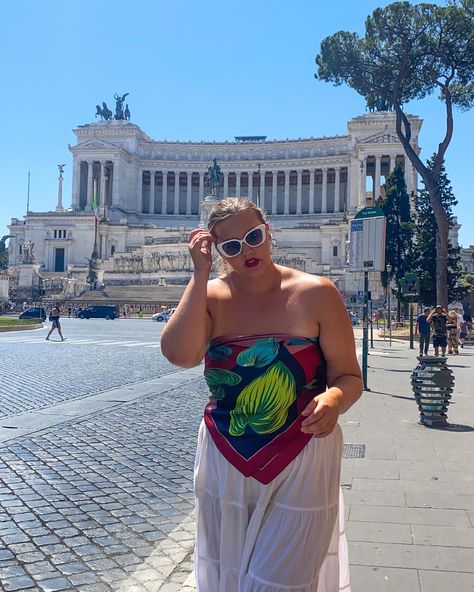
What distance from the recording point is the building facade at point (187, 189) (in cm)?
6500

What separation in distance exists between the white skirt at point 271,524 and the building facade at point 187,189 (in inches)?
2224

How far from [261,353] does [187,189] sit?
3073 inches

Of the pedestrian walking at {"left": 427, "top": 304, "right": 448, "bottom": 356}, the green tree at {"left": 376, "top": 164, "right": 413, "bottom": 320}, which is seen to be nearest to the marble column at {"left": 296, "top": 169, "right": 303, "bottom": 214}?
the green tree at {"left": 376, "top": 164, "right": 413, "bottom": 320}

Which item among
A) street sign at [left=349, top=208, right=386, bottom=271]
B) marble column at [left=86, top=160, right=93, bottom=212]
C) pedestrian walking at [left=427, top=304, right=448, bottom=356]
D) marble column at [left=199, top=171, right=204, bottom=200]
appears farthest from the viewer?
marble column at [left=199, top=171, right=204, bottom=200]

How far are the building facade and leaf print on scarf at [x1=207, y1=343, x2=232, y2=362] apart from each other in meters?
56.4

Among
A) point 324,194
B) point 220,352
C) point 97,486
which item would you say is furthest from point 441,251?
point 324,194

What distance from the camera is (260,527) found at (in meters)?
2.12

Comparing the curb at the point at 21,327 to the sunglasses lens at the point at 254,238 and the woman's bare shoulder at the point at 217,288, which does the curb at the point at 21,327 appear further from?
the sunglasses lens at the point at 254,238

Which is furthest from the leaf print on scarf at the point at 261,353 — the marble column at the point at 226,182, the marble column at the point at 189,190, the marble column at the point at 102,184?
the marble column at the point at 189,190

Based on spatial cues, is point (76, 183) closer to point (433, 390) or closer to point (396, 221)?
point (396, 221)

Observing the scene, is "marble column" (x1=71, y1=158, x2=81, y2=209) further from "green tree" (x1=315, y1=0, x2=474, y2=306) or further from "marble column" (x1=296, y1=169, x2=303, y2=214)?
"green tree" (x1=315, y1=0, x2=474, y2=306)

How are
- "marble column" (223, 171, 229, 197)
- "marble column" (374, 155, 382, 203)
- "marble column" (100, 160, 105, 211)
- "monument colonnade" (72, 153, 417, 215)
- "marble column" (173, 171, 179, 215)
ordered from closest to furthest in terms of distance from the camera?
"marble column" (374, 155, 382, 203), "monument colonnade" (72, 153, 417, 215), "marble column" (100, 160, 105, 211), "marble column" (223, 171, 229, 197), "marble column" (173, 171, 179, 215)

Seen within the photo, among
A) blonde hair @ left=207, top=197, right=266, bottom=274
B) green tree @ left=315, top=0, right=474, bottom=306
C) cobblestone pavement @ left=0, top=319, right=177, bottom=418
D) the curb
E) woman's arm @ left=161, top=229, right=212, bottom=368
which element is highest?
green tree @ left=315, top=0, right=474, bottom=306

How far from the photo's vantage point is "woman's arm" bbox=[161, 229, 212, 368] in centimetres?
230
